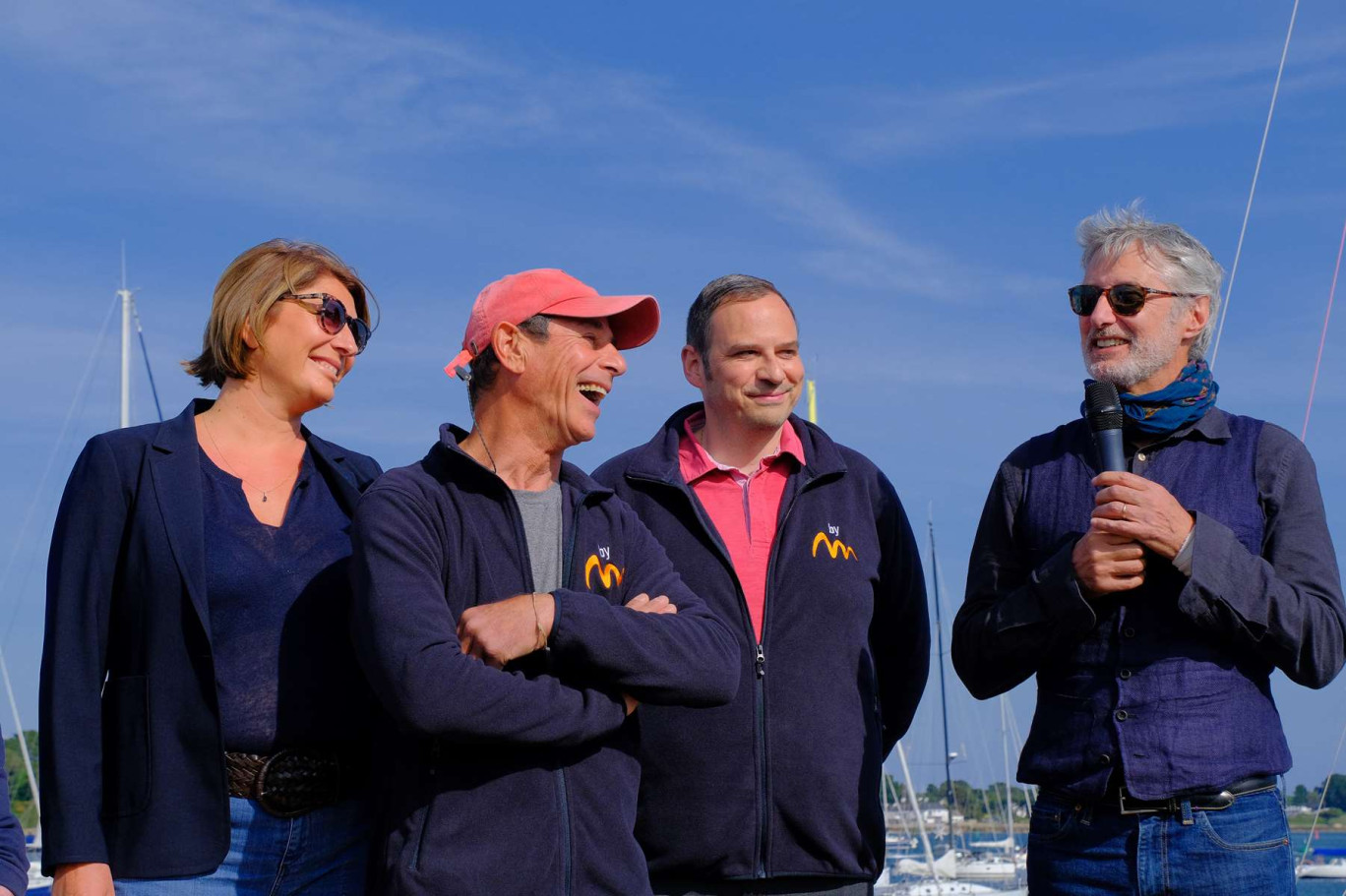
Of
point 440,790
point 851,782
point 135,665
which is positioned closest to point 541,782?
point 440,790

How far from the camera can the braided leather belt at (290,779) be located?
13.5ft

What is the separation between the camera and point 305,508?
4.54 metres

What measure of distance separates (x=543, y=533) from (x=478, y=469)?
0.26 m

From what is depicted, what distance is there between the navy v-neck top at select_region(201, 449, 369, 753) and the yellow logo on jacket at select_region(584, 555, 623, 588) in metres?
0.73

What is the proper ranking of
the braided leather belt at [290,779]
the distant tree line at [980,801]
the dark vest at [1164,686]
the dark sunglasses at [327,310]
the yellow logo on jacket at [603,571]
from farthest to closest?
the distant tree line at [980,801]
the dark sunglasses at [327,310]
the dark vest at [1164,686]
the yellow logo on jacket at [603,571]
the braided leather belt at [290,779]

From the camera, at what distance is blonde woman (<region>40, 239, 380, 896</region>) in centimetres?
404

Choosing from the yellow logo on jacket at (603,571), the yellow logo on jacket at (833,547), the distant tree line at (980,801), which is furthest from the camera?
the distant tree line at (980,801)

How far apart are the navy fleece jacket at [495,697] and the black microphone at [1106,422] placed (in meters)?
1.24

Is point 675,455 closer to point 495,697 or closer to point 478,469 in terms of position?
point 478,469

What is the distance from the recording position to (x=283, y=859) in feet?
13.6

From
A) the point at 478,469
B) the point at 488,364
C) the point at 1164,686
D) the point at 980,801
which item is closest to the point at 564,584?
the point at 478,469

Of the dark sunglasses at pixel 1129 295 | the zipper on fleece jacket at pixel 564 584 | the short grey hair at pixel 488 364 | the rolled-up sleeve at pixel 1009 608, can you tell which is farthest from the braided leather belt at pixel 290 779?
the dark sunglasses at pixel 1129 295

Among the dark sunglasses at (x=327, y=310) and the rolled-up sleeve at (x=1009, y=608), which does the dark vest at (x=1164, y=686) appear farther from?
the dark sunglasses at (x=327, y=310)

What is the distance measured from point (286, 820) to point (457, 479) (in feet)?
3.37
